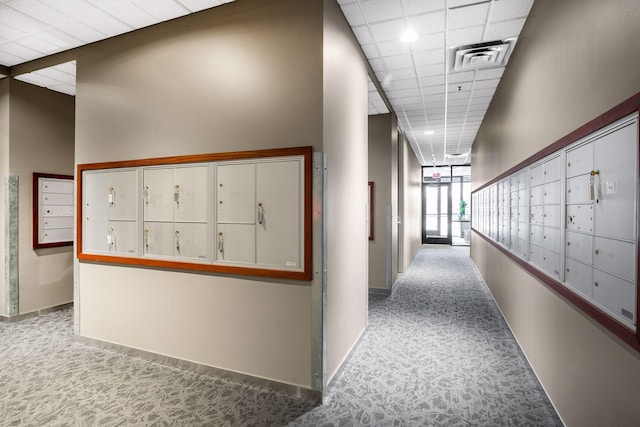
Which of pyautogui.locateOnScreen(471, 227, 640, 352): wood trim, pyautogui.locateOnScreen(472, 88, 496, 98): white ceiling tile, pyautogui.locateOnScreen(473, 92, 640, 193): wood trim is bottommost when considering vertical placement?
pyautogui.locateOnScreen(471, 227, 640, 352): wood trim

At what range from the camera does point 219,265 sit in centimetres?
279

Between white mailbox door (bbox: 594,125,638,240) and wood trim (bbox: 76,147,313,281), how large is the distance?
1658 millimetres

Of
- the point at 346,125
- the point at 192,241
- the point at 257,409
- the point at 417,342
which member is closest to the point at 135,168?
the point at 192,241

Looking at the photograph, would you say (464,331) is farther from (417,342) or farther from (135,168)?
(135,168)

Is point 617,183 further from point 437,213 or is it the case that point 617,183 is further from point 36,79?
point 437,213

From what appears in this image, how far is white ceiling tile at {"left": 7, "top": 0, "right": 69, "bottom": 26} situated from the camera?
9.22ft

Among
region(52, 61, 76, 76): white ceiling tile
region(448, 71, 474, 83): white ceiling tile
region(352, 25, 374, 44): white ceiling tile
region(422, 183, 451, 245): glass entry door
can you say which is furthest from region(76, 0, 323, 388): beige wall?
region(422, 183, 451, 245): glass entry door

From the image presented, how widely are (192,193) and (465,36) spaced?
9.89ft

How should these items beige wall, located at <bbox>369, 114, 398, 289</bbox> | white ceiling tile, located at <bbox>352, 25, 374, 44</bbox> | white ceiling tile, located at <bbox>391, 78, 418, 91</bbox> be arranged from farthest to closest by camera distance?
beige wall, located at <bbox>369, 114, 398, 289</bbox> < white ceiling tile, located at <bbox>391, 78, 418, 91</bbox> < white ceiling tile, located at <bbox>352, 25, 374, 44</bbox>

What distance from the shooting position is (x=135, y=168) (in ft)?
10.5

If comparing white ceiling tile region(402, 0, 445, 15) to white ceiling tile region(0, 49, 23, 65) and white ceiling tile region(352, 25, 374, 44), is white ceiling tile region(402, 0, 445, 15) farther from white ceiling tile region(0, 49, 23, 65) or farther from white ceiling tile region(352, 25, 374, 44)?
white ceiling tile region(0, 49, 23, 65)

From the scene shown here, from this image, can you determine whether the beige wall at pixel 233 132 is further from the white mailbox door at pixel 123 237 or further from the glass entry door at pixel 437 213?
the glass entry door at pixel 437 213

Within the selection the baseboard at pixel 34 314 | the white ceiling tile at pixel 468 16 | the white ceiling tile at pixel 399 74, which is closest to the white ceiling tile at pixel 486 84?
the white ceiling tile at pixel 399 74

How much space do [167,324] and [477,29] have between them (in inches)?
157
